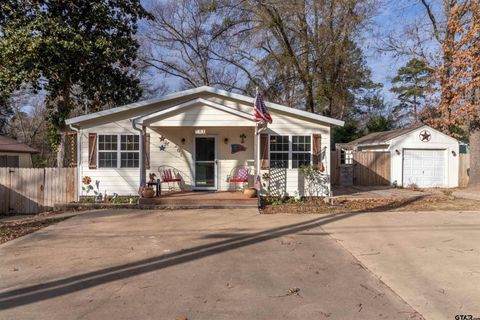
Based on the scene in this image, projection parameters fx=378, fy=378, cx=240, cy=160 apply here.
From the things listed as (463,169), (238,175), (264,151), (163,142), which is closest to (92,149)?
(163,142)

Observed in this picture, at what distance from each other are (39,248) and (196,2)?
22.0 meters

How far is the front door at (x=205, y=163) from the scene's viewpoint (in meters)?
13.5

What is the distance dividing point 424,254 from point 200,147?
8.84 m

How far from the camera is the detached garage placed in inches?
724

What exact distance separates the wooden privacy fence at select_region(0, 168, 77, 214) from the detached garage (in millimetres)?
14476

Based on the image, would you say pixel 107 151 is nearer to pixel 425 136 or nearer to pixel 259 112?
pixel 259 112

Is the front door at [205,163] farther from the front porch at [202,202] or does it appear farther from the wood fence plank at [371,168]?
the wood fence plank at [371,168]

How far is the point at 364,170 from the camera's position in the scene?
62.5ft

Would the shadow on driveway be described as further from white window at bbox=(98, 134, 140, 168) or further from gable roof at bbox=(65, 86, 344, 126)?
white window at bbox=(98, 134, 140, 168)

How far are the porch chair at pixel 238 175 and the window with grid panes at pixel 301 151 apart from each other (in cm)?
168

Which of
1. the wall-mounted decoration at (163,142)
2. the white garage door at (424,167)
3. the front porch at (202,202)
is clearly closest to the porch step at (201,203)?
the front porch at (202,202)

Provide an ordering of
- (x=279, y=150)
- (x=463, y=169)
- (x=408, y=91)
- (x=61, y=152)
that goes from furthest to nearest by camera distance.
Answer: (x=408, y=91) < (x=463, y=169) < (x=61, y=152) < (x=279, y=150)

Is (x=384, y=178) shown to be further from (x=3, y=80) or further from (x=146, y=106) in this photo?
(x=3, y=80)

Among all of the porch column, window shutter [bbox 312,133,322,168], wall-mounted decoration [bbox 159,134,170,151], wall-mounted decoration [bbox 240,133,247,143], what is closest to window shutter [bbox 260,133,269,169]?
wall-mounted decoration [bbox 240,133,247,143]
